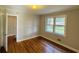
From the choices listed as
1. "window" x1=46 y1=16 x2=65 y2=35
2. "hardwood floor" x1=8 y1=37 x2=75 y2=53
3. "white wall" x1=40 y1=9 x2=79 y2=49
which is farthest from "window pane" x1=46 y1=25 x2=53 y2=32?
"hardwood floor" x1=8 y1=37 x2=75 y2=53

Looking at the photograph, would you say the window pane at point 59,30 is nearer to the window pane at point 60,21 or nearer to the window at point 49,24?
the window pane at point 60,21

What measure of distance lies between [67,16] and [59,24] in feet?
2.91

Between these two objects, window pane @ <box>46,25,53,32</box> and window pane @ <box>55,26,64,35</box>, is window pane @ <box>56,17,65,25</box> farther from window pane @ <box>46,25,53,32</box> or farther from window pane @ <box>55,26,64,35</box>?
window pane @ <box>46,25,53,32</box>

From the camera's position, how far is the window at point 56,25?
15.2ft

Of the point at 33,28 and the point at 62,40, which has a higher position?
the point at 33,28

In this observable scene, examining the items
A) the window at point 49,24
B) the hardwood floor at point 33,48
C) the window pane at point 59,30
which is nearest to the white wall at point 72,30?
the window pane at point 59,30

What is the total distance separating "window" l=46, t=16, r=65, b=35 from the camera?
4.64m

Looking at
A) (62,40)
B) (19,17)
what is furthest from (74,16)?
(19,17)

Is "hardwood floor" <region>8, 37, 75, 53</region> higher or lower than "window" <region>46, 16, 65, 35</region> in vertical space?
lower

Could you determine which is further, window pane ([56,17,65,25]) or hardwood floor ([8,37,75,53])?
window pane ([56,17,65,25])

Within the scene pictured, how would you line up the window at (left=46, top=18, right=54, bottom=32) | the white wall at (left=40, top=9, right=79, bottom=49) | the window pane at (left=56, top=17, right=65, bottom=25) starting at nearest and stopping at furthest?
the white wall at (left=40, top=9, right=79, bottom=49), the window pane at (left=56, top=17, right=65, bottom=25), the window at (left=46, top=18, right=54, bottom=32)

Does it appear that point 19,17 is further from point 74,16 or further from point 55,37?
point 74,16
